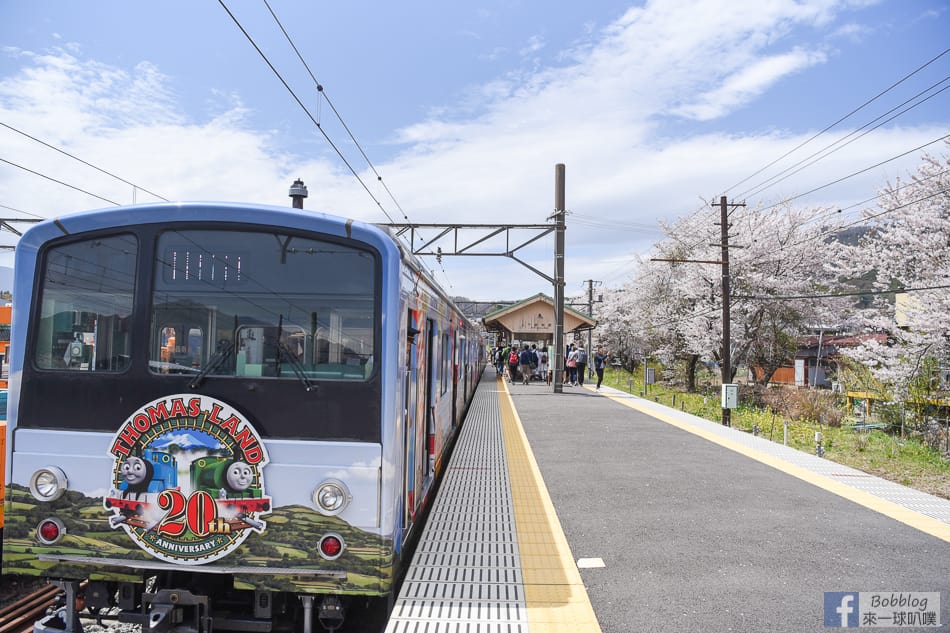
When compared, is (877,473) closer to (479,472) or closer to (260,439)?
(479,472)

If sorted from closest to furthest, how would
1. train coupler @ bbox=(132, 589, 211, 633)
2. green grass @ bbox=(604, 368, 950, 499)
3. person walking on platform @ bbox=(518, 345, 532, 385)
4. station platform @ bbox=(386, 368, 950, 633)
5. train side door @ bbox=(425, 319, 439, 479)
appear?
train coupler @ bbox=(132, 589, 211, 633), station platform @ bbox=(386, 368, 950, 633), train side door @ bbox=(425, 319, 439, 479), green grass @ bbox=(604, 368, 950, 499), person walking on platform @ bbox=(518, 345, 532, 385)

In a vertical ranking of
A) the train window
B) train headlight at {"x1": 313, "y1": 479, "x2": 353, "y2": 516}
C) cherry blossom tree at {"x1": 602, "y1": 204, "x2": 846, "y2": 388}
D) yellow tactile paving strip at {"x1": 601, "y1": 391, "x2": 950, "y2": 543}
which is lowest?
yellow tactile paving strip at {"x1": 601, "y1": 391, "x2": 950, "y2": 543}

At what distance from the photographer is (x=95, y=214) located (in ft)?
11.6

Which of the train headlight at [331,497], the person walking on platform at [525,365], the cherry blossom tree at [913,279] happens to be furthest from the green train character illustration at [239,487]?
the person walking on platform at [525,365]

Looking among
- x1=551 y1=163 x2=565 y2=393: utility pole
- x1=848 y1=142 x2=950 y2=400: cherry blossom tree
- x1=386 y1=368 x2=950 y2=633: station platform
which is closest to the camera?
x1=386 y1=368 x2=950 y2=633: station platform

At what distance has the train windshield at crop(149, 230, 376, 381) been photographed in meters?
3.45

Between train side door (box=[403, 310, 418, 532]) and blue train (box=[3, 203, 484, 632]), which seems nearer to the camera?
blue train (box=[3, 203, 484, 632])

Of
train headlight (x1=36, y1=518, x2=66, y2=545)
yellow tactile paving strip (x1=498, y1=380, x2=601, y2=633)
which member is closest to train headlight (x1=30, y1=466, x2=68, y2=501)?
train headlight (x1=36, y1=518, x2=66, y2=545)

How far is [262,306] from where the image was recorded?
3459mm

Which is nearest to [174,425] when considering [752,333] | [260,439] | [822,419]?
[260,439]

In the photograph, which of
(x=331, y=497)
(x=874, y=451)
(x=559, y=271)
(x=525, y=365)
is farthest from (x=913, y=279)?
(x=331, y=497)

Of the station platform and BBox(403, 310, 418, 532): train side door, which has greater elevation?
BBox(403, 310, 418, 532): train side door

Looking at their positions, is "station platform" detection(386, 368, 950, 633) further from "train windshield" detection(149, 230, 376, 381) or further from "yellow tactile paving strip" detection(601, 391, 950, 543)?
"train windshield" detection(149, 230, 376, 381)

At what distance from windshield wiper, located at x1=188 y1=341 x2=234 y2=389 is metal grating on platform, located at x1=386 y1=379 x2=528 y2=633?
161 cm
